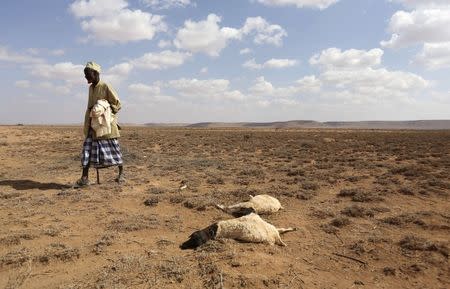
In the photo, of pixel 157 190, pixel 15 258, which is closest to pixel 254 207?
pixel 157 190

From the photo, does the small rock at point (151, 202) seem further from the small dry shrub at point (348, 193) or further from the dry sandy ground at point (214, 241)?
the small dry shrub at point (348, 193)

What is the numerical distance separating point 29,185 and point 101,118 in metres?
2.49

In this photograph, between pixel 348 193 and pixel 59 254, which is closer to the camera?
pixel 59 254

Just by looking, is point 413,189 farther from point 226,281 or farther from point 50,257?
point 50,257

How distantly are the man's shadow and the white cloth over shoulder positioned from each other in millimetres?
1512

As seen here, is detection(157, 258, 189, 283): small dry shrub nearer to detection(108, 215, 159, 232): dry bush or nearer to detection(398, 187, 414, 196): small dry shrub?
detection(108, 215, 159, 232): dry bush

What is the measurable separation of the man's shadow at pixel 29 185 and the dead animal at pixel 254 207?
397cm

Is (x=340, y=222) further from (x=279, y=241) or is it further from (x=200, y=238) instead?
(x=200, y=238)

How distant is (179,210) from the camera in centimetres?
Result: 681

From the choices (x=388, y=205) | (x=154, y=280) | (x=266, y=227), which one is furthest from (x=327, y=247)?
(x=388, y=205)

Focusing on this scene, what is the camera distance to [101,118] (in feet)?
26.3

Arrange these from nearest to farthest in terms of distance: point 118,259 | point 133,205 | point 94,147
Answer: point 118,259, point 133,205, point 94,147

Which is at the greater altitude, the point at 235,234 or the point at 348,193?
the point at 235,234

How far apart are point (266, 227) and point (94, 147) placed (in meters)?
4.59
